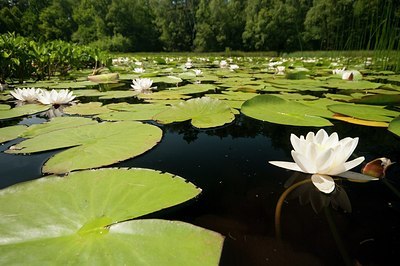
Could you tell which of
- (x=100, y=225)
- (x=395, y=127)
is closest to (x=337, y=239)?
(x=100, y=225)

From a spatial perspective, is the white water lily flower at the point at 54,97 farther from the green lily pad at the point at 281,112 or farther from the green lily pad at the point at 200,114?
the green lily pad at the point at 281,112

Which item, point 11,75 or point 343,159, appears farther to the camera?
point 11,75

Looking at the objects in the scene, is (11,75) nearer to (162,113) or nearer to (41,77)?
(41,77)

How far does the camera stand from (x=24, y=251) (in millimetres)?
460

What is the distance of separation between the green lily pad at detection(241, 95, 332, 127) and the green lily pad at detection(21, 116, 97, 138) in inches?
31.4

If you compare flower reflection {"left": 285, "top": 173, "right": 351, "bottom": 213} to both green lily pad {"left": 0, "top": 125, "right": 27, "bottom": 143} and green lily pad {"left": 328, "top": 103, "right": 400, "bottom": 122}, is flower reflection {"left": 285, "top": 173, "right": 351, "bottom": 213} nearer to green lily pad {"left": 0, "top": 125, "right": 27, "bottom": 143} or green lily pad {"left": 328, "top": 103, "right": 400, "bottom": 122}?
green lily pad {"left": 328, "top": 103, "right": 400, "bottom": 122}

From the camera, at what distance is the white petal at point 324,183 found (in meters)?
0.61

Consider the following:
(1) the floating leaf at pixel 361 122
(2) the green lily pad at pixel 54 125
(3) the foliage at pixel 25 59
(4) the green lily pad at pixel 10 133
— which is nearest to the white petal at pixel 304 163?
(1) the floating leaf at pixel 361 122

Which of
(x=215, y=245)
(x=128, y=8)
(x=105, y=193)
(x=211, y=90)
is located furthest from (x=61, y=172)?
(x=128, y=8)

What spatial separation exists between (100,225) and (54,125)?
2.81 feet

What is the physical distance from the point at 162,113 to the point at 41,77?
9.79 ft

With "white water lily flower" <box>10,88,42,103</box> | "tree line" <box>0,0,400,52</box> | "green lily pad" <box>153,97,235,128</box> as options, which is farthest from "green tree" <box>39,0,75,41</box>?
"green lily pad" <box>153,97,235,128</box>

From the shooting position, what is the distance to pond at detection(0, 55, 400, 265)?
485 mm

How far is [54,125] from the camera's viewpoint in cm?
121
